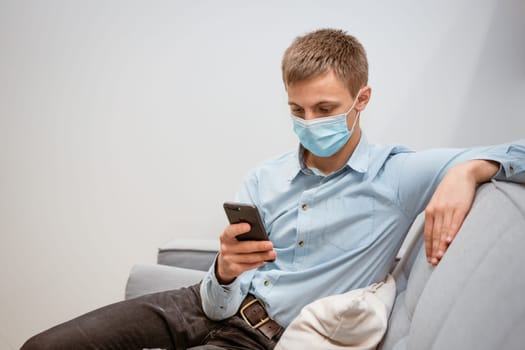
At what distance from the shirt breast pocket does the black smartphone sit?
0.21 metres

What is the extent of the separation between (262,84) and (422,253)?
2.92 ft

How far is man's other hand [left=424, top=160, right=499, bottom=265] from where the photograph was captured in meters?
0.97

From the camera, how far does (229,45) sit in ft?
5.81

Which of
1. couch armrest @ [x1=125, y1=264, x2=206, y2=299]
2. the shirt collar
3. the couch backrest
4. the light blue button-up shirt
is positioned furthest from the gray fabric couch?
couch armrest @ [x1=125, y1=264, x2=206, y2=299]

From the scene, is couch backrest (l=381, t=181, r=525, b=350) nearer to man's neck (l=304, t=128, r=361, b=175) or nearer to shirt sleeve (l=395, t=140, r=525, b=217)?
shirt sleeve (l=395, t=140, r=525, b=217)

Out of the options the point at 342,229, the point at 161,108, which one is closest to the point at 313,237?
the point at 342,229

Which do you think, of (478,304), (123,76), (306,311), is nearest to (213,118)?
(123,76)

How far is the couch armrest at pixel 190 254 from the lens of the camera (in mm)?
1597

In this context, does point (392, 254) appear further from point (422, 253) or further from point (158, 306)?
point (158, 306)

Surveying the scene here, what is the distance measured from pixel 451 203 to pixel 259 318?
0.56 m

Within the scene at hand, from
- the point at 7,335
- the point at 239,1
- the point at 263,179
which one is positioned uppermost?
the point at 239,1

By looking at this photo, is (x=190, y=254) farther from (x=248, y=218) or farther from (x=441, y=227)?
(x=441, y=227)

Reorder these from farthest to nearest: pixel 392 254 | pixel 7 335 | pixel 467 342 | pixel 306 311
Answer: pixel 7 335
pixel 392 254
pixel 306 311
pixel 467 342

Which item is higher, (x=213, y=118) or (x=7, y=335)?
(x=213, y=118)
